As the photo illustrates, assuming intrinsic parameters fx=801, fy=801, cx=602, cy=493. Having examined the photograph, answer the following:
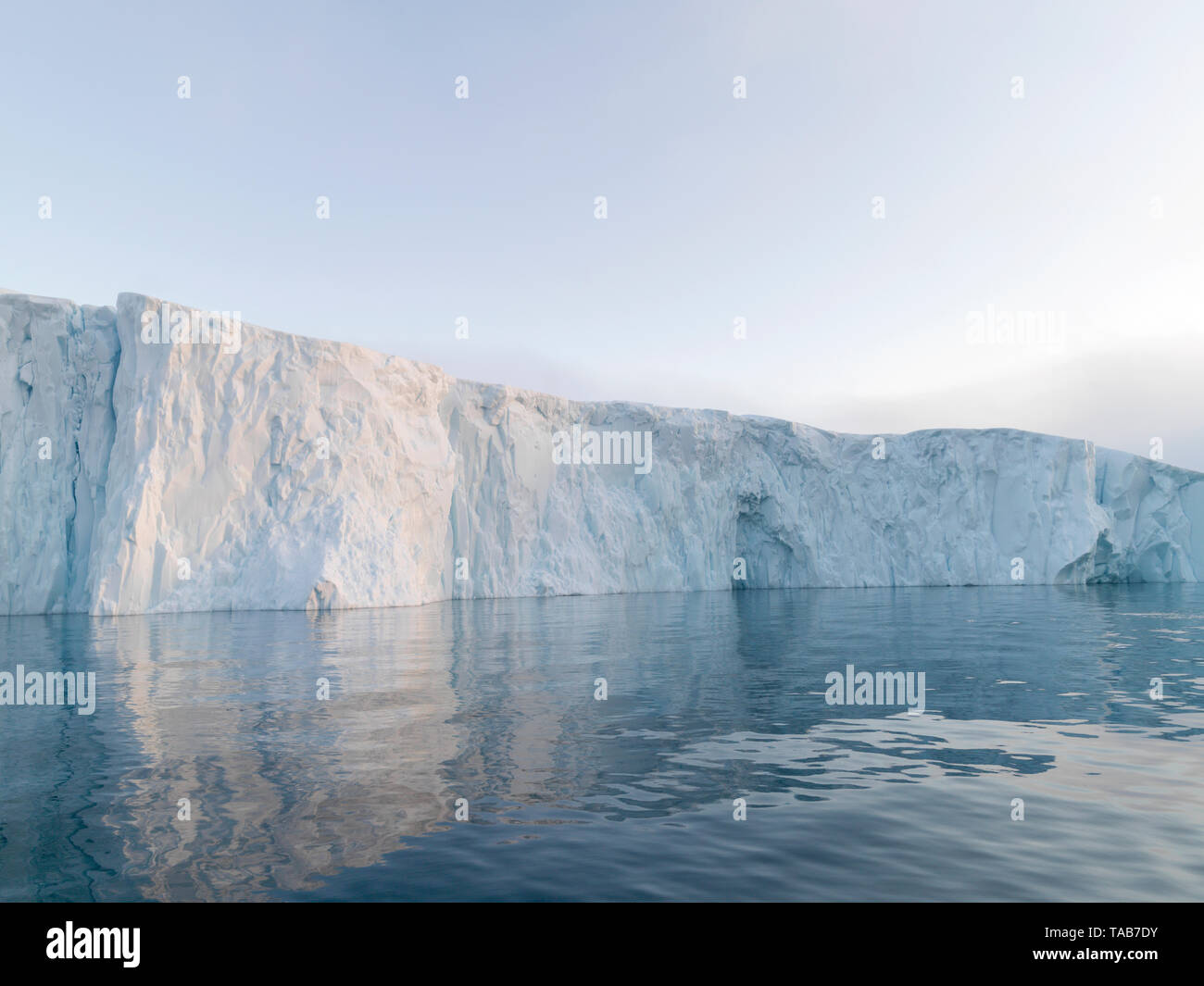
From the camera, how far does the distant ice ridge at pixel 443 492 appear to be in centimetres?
3200

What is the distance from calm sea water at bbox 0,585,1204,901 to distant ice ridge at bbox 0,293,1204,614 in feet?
55.5

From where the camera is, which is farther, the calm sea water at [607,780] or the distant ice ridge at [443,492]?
the distant ice ridge at [443,492]

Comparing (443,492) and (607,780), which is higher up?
(443,492)

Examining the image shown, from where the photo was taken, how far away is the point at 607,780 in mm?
7457

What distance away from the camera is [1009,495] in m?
56.3

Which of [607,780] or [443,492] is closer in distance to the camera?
[607,780]

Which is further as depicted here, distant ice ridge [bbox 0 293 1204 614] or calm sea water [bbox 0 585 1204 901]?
distant ice ridge [bbox 0 293 1204 614]

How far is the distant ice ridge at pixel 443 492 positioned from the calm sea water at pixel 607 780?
55.5ft

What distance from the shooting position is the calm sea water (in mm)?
5074

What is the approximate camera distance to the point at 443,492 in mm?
40438

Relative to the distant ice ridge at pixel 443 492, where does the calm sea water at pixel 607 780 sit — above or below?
below

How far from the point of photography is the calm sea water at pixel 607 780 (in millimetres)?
5074

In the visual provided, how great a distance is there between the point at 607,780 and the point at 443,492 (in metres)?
34.1
